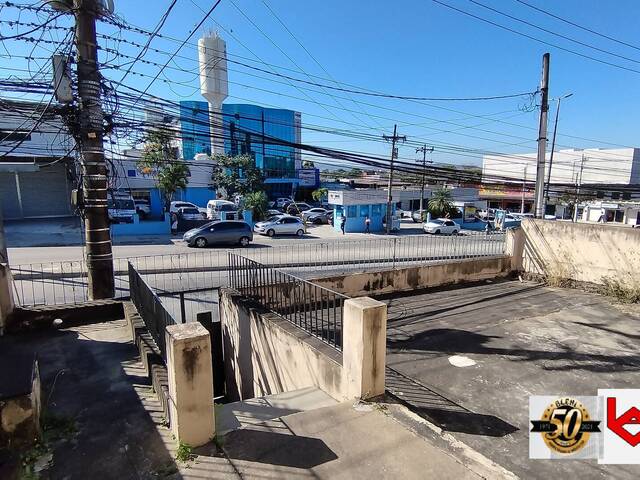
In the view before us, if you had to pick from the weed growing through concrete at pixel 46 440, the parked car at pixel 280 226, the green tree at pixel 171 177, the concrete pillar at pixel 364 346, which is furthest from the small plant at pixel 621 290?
the green tree at pixel 171 177

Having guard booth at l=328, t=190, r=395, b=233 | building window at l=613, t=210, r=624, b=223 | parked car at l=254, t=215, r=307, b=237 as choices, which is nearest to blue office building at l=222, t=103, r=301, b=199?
guard booth at l=328, t=190, r=395, b=233

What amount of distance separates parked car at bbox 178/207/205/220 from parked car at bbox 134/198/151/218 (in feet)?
12.9

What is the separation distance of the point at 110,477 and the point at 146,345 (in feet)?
8.26

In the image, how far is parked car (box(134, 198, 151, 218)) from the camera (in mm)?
32375

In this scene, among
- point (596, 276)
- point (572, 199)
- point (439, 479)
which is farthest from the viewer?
point (572, 199)

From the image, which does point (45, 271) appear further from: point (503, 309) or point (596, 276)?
point (596, 276)

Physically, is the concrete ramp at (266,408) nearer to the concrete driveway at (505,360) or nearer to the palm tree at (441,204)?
the concrete driveway at (505,360)

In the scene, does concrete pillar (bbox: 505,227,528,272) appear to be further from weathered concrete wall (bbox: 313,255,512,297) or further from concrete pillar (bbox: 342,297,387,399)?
concrete pillar (bbox: 342,297,387,399)

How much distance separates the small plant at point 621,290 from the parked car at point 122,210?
23909 millimetres

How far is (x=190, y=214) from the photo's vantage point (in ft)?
101

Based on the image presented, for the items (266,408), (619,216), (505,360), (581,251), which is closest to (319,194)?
(619,216)

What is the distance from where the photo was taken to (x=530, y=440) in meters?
4.09

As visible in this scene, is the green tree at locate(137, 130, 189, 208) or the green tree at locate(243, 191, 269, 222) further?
the green tree at locate(243, 191, 269, 222)

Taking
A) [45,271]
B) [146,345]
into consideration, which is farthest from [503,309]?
[45,271]
